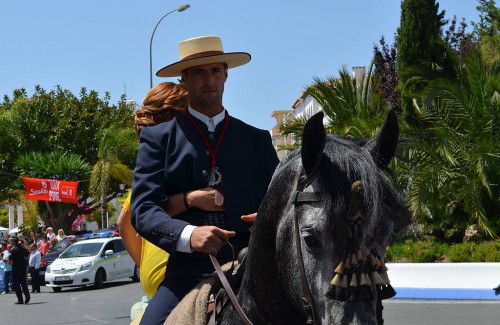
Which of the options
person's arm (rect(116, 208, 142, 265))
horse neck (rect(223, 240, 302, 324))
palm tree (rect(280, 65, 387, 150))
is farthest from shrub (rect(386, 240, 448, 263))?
horse neck (rect(223, 240, 302, 324))

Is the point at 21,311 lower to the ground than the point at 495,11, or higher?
lower

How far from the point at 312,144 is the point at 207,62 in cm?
112

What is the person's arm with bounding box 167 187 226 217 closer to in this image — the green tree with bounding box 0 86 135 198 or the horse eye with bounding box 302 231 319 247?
the horse eye with bounding box 302 231 319 247

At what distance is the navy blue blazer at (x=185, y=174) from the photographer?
11.7ft

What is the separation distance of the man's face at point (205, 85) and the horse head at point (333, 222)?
0.82 metres

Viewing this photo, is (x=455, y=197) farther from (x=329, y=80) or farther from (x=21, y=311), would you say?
(x=21, y=311)

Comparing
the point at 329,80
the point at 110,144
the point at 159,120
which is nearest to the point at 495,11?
the point at 110,144

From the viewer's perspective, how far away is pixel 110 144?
4297 centimetres

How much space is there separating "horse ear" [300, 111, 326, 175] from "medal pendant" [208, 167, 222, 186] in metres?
0.86

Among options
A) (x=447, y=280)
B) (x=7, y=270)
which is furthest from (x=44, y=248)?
(x=447, y=280)

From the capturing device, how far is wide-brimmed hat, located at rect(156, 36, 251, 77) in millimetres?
3869

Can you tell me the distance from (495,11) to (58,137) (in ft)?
86.1

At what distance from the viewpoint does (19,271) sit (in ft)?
79.6

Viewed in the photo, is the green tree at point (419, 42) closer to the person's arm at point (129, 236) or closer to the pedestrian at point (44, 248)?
the pedestrian at point (44, 248)
